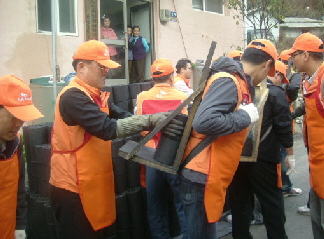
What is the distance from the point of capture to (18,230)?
2.37 m

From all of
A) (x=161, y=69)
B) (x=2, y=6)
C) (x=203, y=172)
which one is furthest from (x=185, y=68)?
(x=203, y=172)

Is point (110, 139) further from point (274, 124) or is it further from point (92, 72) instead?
point (274, 124)

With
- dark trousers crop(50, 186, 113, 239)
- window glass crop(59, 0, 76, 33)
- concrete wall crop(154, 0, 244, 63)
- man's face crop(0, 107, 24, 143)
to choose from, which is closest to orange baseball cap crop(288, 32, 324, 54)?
dark trousers crop(50, 186, 113, 239)

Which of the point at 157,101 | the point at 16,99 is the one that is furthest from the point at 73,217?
the point at 157,101

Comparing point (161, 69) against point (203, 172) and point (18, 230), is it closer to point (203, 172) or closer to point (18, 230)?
point (203, 172)

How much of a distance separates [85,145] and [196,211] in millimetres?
904

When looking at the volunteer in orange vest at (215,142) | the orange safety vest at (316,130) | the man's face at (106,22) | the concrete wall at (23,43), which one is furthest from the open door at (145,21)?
the volunteer in orange vest at (215,142)

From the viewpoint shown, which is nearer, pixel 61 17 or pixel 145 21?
pixel 61 17

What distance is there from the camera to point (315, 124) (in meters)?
3.14

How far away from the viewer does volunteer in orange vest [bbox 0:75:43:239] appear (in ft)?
6.59

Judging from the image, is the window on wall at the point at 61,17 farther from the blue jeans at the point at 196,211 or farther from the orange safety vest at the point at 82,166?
the blue jeans at the point at 196,211

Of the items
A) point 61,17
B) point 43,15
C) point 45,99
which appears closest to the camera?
point 45,99

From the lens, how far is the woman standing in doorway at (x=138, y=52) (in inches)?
371

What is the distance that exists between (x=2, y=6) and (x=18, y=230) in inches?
218
